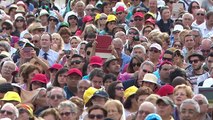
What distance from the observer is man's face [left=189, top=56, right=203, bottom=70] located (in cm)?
2332

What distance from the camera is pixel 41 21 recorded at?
29.2 meters

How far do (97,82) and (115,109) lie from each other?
2.48 meters

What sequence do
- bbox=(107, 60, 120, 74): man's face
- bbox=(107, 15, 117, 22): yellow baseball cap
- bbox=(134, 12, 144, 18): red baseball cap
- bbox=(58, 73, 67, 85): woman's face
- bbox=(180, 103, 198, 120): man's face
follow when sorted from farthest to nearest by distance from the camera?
bbox=(134, 12, 144, 18): red baseball cap, bbox=(107, 15, 117, 22): yellow baseball cap, bbox=(107, 60, 120, 74): man's face, bbox=(58, 73, 67, 85): woman's face, bbox=(180, 103, 198, 120): man's face

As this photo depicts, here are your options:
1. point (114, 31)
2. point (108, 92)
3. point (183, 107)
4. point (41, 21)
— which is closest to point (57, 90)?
point (108, 92)

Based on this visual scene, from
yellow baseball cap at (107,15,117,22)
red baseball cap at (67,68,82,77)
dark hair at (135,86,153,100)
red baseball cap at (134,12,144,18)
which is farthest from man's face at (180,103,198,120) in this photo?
red baseball cap at (134,12,144,18)

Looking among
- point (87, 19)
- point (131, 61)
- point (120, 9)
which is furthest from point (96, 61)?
point (120, 9)

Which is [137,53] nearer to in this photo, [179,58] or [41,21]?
[179,58]

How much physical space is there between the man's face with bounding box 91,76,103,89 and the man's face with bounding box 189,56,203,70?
7.29 ft

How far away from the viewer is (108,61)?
2325cm

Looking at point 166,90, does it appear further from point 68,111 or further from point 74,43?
point 74,43

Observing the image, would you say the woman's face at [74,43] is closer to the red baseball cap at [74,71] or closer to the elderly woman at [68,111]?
the red baseball cap at [74,71]

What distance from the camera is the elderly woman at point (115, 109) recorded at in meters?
19.4

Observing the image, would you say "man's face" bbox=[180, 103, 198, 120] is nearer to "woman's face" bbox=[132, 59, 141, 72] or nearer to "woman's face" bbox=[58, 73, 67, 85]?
"woman's face" bbox=[58, 73, 67, 85]

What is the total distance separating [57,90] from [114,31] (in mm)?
6566
